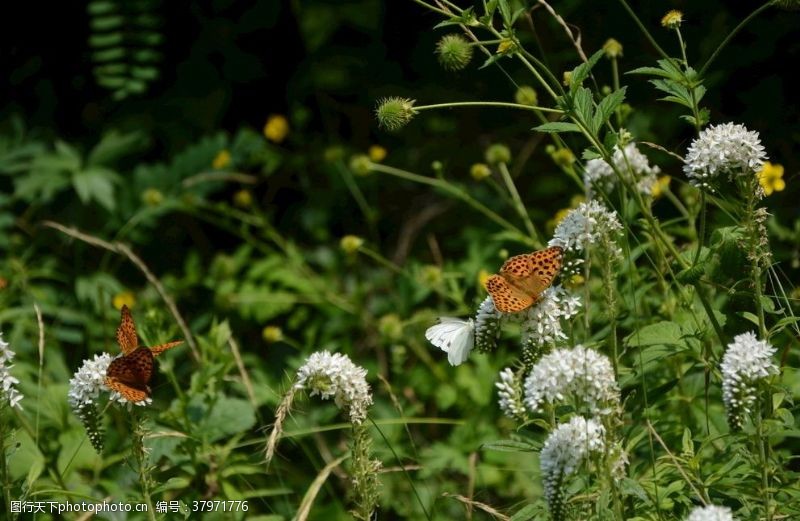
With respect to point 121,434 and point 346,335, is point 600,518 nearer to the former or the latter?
point 121,434

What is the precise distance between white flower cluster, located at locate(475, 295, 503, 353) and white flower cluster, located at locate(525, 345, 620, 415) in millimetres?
281

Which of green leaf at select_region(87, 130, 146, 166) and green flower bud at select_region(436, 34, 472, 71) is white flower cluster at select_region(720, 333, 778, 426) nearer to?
green flower bud at select_region(436, 34, 472, 71)

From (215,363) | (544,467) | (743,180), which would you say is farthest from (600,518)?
(215,363)

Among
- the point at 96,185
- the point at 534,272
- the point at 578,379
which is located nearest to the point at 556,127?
the point at 534,272

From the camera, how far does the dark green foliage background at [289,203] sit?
315 centimetres

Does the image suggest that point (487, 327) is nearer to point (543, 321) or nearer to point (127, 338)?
point (543, 321)

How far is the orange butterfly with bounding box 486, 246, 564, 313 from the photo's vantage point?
188cm

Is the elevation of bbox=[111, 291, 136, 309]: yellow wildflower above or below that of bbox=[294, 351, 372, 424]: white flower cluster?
below

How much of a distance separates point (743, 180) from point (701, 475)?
576mm

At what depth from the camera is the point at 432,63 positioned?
4.84m

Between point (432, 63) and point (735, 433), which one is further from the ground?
point (735, 433)

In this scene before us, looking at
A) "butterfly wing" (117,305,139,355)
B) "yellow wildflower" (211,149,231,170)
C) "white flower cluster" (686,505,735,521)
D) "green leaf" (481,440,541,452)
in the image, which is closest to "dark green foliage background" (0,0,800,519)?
"yellow wildflower" (211,149,231,170)

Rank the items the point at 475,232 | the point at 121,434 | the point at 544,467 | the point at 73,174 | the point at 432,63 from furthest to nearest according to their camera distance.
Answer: the point at 432,63 → the point at 73,174 → the point at 475,232 → the point at 121,434 → the point at 544,467

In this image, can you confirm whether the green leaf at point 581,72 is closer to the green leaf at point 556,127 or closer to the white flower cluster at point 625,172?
the green leaf at point 556,127
